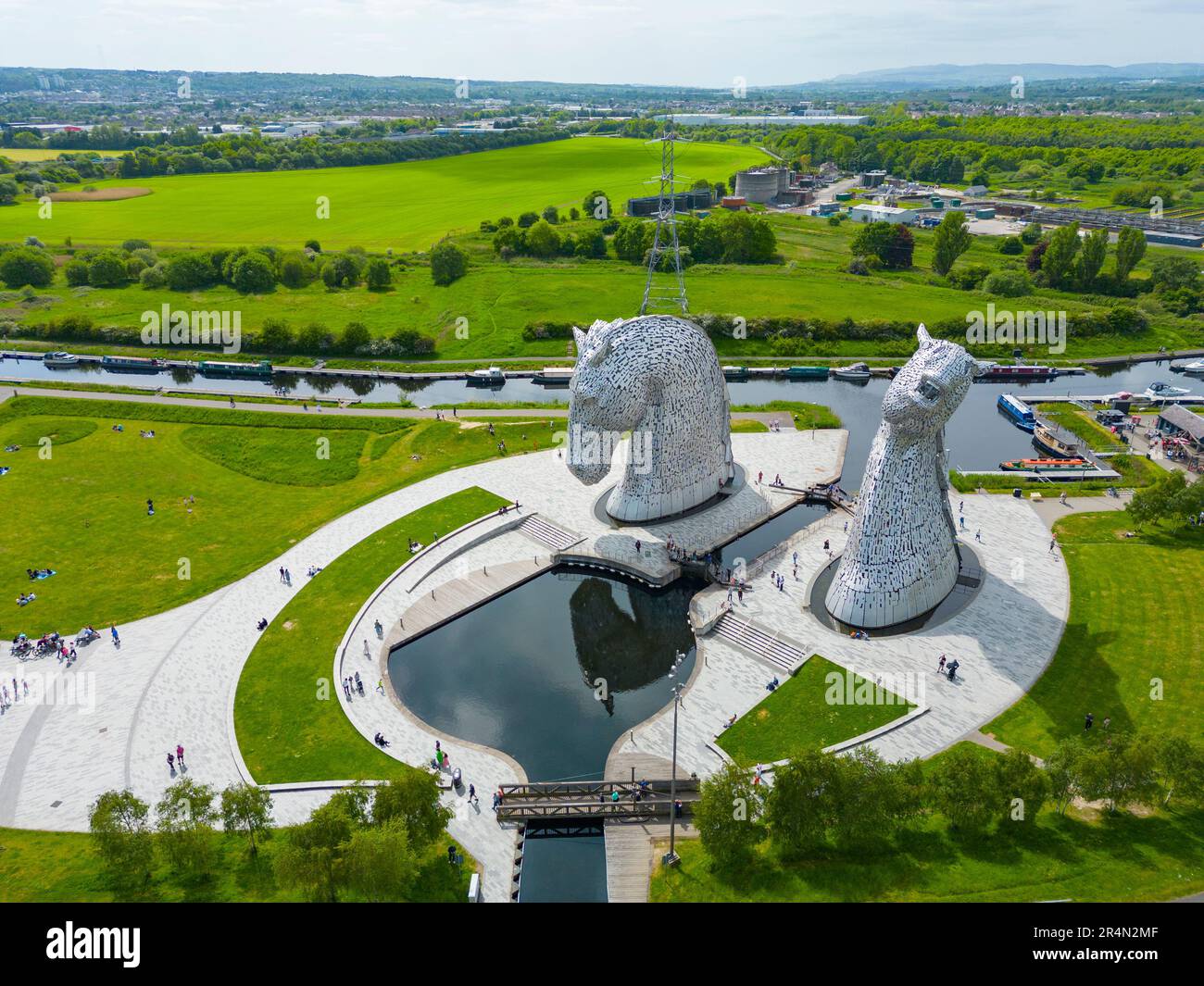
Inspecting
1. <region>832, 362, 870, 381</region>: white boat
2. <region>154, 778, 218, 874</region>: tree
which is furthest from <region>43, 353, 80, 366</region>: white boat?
<region>832, 362, 870, 381</region>: white boat

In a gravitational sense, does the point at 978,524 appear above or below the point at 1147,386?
below

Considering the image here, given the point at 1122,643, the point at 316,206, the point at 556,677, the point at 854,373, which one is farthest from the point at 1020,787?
the point at 316,206

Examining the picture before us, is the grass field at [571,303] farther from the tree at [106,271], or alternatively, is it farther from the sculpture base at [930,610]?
the sculpture base at [930,610]

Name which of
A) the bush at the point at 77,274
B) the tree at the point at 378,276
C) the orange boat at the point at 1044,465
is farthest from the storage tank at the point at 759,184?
the orange boat at the point at 1044,465

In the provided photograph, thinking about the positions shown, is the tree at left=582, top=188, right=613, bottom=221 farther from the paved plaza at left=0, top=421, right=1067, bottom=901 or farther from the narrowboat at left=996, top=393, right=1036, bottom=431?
the paved plaza at left=0, top=421, right=1067, bottom=901

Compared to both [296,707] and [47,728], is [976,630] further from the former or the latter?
[47,728]
